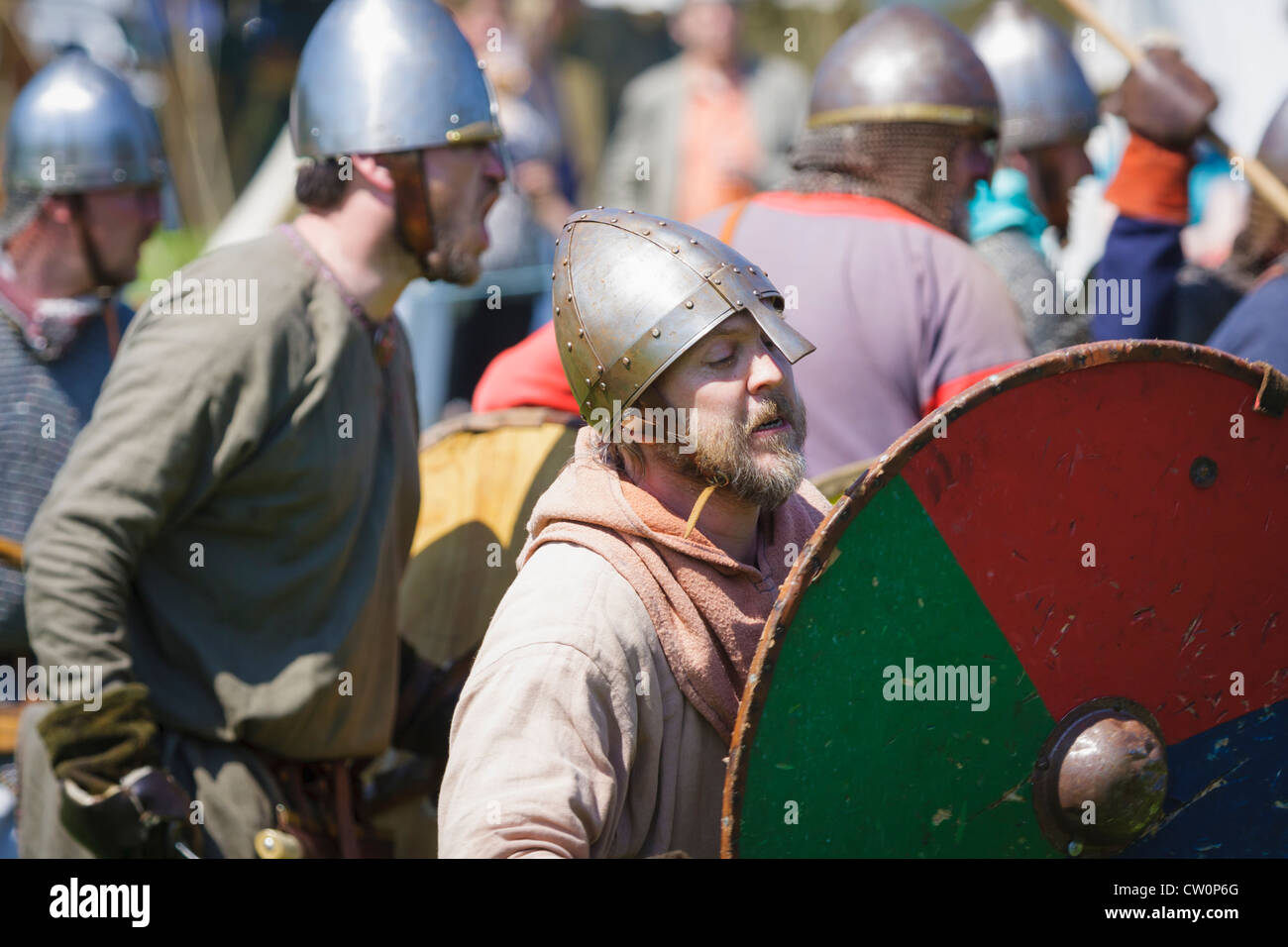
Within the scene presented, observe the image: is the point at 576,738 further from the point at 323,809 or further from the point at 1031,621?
the point at 323,809

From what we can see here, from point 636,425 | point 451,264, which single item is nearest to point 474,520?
point 451,264

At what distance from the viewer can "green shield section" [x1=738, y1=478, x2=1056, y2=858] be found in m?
2.00

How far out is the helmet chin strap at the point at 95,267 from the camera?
14.8ft

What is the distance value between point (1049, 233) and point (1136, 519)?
164 inches

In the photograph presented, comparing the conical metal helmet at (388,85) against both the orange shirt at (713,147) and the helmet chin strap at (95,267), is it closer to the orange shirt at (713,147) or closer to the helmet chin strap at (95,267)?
the helmet chin strap at (95,267)

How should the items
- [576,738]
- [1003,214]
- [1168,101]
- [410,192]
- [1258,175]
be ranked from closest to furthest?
1. [576,738]
2. [410,192]
3. [1168,101]
4. [1258,175]
5. [1003,214]

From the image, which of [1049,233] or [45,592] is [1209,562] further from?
[1049,233]

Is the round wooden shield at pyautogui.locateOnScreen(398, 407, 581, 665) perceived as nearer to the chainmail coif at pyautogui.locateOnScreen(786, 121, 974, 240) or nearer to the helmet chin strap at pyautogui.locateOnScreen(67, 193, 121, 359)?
the chainmail coif at pyautogui.locateOnScreen(786, 121, 974, 240)

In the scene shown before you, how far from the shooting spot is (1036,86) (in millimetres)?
5742

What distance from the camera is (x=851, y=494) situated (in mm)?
2020
